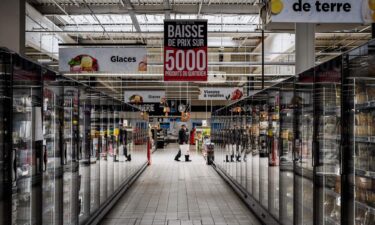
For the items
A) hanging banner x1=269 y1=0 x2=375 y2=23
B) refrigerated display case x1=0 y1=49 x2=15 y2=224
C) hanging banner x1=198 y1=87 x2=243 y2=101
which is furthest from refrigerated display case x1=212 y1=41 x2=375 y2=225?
hanging banner x1=198 y1=87 x2=243 y2=101

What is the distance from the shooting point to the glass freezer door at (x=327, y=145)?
403cm

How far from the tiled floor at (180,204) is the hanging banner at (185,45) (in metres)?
2.63

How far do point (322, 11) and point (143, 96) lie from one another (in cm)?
1831

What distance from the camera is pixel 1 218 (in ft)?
10.7

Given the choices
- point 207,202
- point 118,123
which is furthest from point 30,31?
point 207,202

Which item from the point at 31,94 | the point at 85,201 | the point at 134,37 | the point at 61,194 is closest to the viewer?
the point at 31,94

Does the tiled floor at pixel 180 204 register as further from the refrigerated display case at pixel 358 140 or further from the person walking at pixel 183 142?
the person walking at pixel 183 142

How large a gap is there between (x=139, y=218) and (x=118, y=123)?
322 cm

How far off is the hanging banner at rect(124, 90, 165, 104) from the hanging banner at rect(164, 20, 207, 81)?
13061mm

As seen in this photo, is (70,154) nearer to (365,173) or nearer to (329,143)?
(329,143)

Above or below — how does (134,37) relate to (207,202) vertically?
above

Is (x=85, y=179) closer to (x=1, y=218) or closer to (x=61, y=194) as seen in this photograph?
(x=61, y=194)

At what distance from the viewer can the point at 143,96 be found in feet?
76.0

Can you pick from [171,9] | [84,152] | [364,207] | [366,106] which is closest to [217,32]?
[171,9]
